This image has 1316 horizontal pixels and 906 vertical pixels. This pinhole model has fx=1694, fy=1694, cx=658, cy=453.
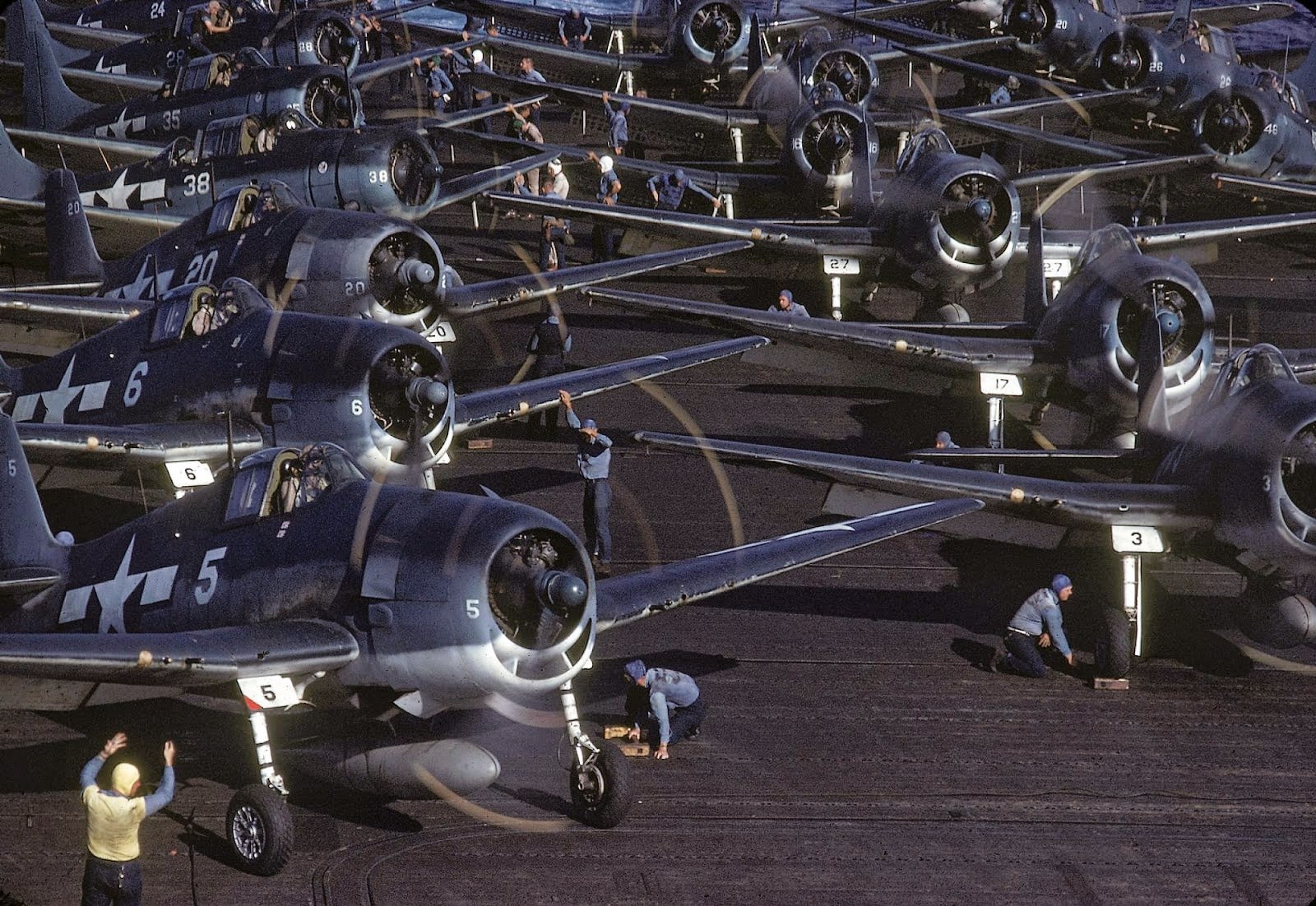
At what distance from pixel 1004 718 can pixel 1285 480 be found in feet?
11.2

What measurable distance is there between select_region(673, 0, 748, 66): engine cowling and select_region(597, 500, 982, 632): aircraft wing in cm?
2483

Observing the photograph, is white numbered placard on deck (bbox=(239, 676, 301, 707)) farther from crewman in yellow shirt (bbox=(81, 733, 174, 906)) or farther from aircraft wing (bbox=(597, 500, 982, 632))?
aircraft wing (bbox=(597, 500, 982, 632))

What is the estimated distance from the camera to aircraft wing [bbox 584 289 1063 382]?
20.7 m

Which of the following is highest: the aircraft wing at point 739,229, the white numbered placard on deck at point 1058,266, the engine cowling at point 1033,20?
the engine cowling at point 1033,20

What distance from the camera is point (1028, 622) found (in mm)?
16266

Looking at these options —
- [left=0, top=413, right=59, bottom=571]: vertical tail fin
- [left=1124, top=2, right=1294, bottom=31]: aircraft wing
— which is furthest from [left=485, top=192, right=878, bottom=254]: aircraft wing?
[left=1124, top=2, right=1294, bottom=31]: aircraft wing

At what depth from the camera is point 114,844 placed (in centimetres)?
1095

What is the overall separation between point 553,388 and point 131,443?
4.60 m

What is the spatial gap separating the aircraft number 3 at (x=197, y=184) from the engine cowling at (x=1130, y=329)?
13.1 metres

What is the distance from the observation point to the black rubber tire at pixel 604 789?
1275cm

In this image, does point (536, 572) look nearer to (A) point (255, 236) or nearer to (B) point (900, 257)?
(A) point (255, 236)

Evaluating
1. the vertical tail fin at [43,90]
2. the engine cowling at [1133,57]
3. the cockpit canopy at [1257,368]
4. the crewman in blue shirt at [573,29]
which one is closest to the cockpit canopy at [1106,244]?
the cockpit canopy at [1257,368]

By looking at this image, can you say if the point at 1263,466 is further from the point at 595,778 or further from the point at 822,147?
the point at 822,147

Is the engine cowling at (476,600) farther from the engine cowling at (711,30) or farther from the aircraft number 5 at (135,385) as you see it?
the engine cowling at (711,30)
